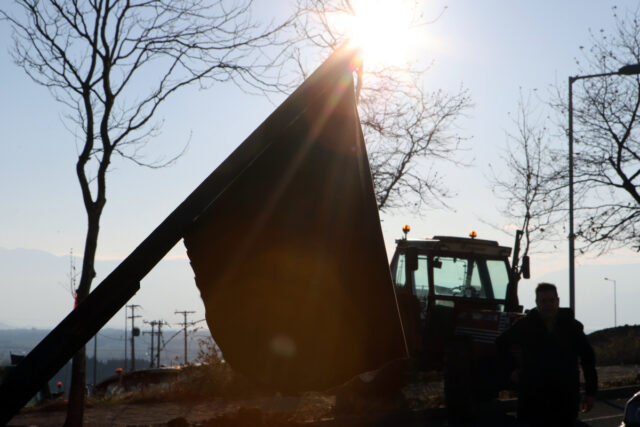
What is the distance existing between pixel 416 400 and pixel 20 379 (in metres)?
13.0

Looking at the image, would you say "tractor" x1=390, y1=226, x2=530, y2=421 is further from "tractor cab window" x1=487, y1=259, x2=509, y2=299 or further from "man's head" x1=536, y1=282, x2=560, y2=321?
"man's head" x1=536, y1=282, x2=560, y2=321

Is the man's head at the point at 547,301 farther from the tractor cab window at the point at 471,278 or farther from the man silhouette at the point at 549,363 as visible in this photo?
the tractor cab window at the point at 471,278

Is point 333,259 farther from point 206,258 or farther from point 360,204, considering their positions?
point 206,258

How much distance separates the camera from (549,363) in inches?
229

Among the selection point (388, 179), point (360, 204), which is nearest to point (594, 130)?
point (388, 179)

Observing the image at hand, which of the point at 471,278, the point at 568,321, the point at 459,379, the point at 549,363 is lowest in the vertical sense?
the point at 459,379

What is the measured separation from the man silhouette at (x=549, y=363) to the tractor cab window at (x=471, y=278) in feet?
24.3

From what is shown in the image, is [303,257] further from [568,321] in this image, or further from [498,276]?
[498,276]

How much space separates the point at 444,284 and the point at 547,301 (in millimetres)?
7702

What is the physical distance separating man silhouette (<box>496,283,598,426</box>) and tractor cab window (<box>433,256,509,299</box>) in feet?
24.3

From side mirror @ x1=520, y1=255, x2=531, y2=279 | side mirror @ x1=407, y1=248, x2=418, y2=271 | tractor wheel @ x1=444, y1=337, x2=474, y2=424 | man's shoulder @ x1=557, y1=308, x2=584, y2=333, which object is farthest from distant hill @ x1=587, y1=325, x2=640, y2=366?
man's shoulder @ x1=557, y1=308, x2=584, y2=333

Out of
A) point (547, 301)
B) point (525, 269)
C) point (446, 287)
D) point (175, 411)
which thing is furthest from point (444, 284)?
point (547, 301)

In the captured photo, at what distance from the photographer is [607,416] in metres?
13.7

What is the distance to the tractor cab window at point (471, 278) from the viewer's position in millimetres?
13578
